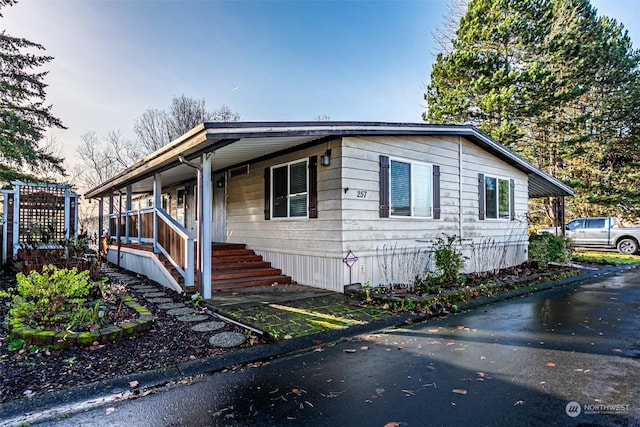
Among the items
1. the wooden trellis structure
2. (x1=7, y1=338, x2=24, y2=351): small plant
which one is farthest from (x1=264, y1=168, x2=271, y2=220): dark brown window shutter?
(x1=7, y1=338, x2=24, y2=351): small plant

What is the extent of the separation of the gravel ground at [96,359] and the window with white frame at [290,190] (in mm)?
3430

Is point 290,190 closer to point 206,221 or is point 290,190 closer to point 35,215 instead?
point 206,221

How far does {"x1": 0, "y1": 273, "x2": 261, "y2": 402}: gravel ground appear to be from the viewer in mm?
2988

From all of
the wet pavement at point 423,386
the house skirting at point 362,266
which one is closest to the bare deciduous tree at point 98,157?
the house skirting at point 362,266

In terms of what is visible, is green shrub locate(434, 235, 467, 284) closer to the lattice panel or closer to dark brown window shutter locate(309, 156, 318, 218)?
dark brown window shutter locate(309, 156, 318, 218)

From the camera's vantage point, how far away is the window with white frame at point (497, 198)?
964 cm

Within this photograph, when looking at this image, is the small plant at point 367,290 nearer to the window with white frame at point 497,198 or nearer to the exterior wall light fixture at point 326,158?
the exterior wall light fixture at point 326,158

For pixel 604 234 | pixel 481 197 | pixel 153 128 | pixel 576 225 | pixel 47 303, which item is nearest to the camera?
pixel 47 303

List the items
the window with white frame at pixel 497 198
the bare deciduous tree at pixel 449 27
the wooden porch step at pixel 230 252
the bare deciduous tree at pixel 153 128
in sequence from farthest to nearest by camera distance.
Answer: the bare deciduous tree at pixel 153 128, the bare deciduous tree at pixel 449 27, the window with white frame at pixel 497 198, the wooden porch step at pixel 230 252

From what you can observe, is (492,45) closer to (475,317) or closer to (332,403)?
(475,317)

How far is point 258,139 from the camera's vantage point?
5.88 metres

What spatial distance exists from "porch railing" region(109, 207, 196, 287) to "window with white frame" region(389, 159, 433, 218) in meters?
3.95

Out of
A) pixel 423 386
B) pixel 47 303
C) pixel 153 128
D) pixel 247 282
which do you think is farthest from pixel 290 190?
pixel 153 128

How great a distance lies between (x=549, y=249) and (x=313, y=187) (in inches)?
305
